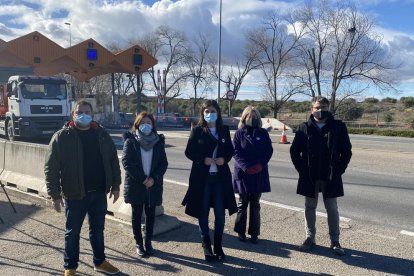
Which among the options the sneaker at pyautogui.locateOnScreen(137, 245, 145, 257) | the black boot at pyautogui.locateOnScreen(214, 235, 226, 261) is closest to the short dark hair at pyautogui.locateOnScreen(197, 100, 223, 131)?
the black boot at pyautogui.locateOnScreen(214, 235, 226, 261)

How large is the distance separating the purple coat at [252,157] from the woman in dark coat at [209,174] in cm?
33

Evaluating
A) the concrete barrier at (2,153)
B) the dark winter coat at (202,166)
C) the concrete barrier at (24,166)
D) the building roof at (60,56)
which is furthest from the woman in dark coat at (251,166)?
the building roof at (60,56)

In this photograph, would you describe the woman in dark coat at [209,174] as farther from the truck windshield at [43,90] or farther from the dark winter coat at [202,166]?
the truck windshield at [43,90]

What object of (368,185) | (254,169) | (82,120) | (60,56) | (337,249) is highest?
(60,56)

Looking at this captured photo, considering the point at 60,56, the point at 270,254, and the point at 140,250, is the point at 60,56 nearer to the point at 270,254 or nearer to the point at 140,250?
the point at 140,250

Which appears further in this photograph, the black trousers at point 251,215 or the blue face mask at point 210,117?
the black trousers at point 251,215

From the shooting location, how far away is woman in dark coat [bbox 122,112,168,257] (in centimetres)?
466

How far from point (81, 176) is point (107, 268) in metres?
1.04

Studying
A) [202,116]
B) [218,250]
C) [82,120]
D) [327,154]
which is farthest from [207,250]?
[82,120]

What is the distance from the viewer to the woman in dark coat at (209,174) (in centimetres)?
472

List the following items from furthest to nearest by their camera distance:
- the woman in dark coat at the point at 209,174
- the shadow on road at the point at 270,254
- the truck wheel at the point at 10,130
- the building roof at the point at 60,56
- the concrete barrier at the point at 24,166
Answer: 1. the building roof at the point at 60,56
2. the truck wheel at the point at 10,130
3. the concrete barrier at the point at 24,166
4. the woman in dark coat at the point at 209,174
5. the shadow on road at the point at 270,254

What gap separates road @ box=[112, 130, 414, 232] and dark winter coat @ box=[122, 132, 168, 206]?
3435mm

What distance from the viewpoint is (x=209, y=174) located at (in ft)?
15.6

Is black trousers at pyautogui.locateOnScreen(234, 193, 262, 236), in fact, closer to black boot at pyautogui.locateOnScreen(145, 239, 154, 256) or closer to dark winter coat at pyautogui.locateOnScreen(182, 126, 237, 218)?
dark winter coat at pyautogui.locateOnScreen(182, 126, 237, 218)
